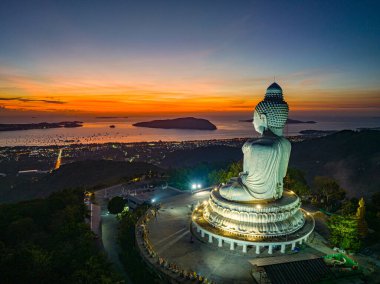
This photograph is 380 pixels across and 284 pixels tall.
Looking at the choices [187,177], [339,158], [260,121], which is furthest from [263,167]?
[339,158]

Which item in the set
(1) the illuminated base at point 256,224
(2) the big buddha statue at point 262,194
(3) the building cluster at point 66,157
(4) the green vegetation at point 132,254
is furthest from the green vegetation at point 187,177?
(3) the building cluster at point 66,157

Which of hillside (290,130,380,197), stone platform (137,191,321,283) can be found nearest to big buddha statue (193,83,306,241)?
stone platform (137,191,321,283)

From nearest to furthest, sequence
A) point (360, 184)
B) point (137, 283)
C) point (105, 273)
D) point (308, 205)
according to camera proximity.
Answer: point (105, 273), point (137, 283), point (308, 205), point (360, 184)

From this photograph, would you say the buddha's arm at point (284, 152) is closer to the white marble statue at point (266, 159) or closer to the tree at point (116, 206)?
the white marble statue at point (266, 159)

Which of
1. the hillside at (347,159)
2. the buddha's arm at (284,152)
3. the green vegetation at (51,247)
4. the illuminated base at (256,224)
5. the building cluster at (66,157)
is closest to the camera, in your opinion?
the green vegetation at (51,247)

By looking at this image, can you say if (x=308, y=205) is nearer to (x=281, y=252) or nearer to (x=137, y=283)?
(x=281, y=252)

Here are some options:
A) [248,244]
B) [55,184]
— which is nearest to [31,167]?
[55,184]

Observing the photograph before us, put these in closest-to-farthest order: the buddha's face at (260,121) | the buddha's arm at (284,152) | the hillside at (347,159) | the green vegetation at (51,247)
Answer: the green vegetation at (51,247)
the buddha's arm at (284,152)
the buddha's face at (260,121)
the hillside at (347,159)
